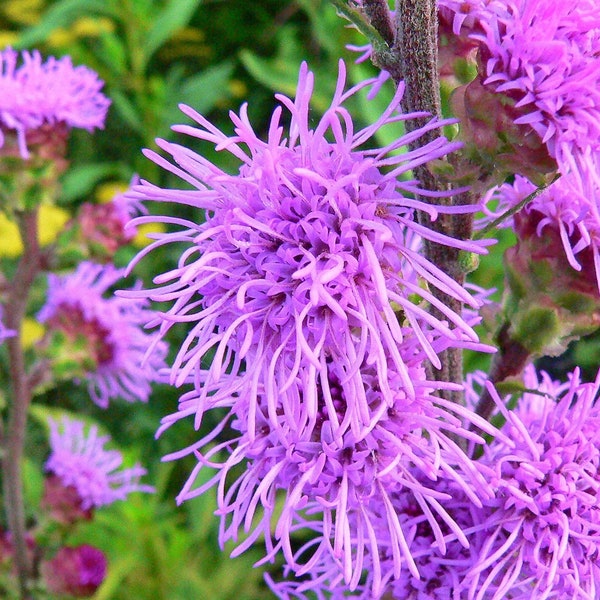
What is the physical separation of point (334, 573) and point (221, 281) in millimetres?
387

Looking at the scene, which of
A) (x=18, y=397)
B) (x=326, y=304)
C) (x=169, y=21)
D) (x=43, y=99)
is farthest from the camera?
(x=169, y=21)

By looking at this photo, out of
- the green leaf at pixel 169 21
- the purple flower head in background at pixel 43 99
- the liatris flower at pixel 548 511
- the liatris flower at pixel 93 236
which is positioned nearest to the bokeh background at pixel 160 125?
the green leaf at pixel 169 21

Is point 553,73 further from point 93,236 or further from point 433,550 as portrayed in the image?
point 93,236

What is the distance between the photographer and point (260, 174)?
0.67 m

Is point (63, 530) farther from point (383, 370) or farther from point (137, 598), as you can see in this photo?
point (383, 370)

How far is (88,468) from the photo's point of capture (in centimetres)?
167

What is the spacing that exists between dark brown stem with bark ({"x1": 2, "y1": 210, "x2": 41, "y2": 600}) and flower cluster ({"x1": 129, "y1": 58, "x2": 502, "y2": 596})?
34.5 inches

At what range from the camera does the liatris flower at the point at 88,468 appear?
1.63 meters

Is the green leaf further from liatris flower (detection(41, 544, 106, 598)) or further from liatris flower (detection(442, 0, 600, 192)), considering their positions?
liatris flower (detection(442, 0, 600, 192))

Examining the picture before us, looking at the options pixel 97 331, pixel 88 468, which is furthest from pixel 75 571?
pixel 97 331

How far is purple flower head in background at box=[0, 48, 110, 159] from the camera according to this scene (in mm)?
1425

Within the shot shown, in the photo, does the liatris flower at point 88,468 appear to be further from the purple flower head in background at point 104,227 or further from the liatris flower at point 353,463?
the liatris flower at point 353,463

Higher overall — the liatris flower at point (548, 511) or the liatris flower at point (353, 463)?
the liatris flower at point (353, 463)

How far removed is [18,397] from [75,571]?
33 cm
